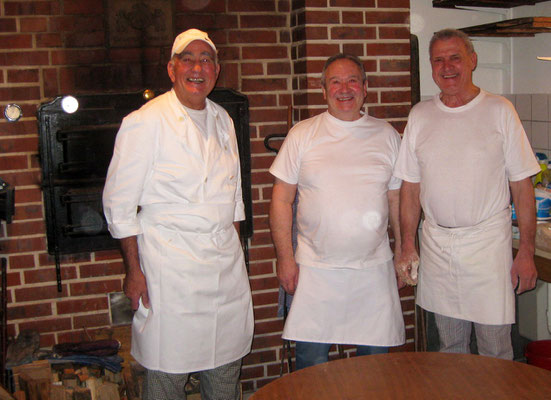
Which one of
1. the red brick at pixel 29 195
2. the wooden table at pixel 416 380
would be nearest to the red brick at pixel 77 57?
the red brick at pixel 29 195

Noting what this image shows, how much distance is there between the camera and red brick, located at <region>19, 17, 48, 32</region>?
276cm

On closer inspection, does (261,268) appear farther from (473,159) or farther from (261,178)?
(473,159)

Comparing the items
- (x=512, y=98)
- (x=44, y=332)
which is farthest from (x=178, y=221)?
(x=512, y=98)

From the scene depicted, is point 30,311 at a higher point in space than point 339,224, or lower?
lower

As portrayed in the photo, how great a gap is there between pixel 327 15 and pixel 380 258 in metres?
1.18

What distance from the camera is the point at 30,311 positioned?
9.50 feet

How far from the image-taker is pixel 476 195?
226cm

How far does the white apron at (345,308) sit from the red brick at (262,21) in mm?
1248

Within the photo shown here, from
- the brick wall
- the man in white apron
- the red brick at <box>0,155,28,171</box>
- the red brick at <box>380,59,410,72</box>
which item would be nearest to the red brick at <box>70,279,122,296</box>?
the brick wall

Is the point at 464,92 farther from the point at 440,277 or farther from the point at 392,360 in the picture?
the point at 392,360

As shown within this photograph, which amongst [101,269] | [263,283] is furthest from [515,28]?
[101,269]

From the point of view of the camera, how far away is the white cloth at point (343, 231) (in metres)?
2.34

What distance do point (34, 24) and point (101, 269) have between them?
3.72ft

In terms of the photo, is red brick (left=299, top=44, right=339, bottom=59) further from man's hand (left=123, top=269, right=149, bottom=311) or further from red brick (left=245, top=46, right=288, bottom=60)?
man's hand (left=123, top=269, right=149, bottom=311)
